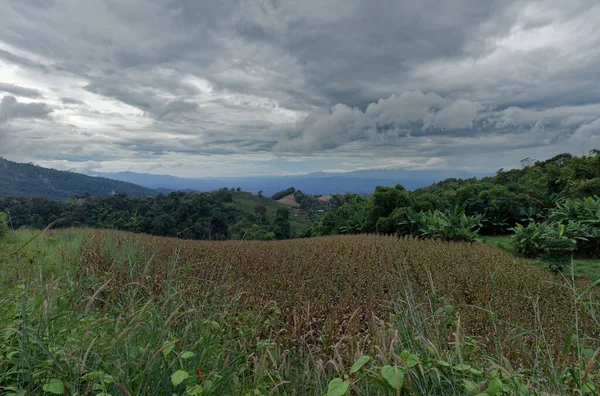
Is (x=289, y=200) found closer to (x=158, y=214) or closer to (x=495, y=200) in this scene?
(x=158, y=214)

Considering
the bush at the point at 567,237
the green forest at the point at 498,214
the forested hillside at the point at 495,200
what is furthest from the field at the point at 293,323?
the forested hillside at the point at 495,200

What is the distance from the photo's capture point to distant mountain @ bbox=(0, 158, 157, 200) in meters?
118

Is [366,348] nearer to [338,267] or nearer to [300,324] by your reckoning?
[300,324]

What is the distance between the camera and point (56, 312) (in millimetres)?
2031

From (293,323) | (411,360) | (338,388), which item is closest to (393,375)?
(411,360)

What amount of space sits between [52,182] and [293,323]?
16140cm

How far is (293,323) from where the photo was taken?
3.71m

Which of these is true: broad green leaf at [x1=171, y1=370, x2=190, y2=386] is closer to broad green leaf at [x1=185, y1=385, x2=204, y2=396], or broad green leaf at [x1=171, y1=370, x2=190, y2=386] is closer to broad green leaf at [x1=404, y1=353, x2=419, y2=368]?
broad green leaf at [x1=185, y1=385, x2=204, y2=396]

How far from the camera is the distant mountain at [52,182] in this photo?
118m

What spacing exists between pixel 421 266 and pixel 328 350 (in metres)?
3.47

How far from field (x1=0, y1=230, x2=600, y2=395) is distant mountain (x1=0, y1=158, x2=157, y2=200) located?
124454 mm

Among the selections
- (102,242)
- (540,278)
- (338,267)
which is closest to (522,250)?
(540,278)

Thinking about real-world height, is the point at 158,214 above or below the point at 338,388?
below

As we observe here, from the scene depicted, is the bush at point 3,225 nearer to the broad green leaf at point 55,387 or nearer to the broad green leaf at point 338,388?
the broad green leaf at point 55,387
